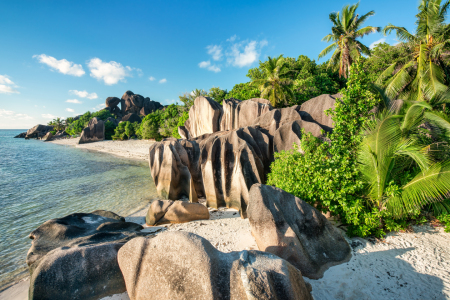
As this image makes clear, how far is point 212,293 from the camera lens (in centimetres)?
269

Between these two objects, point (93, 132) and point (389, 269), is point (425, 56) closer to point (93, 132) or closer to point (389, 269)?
point (389, 269)

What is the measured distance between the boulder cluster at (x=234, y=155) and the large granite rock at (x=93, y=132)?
4266cm

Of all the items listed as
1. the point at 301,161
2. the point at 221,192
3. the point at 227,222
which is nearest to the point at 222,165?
the point at 221,192

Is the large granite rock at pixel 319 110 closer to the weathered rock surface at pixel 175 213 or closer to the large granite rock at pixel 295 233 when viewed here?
the large granite rock at pixel 295 233

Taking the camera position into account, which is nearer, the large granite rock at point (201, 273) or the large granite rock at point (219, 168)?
the large granite rock at point (201, 273)

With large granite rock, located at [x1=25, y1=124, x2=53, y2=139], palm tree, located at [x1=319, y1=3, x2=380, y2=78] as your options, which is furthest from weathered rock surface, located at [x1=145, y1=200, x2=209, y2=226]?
large granite rock, located at [x1=25, y1=124, x2=53, y2=139]

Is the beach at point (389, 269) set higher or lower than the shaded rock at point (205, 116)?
lower

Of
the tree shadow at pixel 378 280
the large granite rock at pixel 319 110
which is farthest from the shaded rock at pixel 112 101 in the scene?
the tree shadow at pixel 378 280

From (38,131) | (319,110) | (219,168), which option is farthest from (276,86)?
(38,131)

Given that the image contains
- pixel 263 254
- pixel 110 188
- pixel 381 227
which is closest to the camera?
pixel 263 254

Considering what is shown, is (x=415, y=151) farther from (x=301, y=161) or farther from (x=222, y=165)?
(x=222, y=165)

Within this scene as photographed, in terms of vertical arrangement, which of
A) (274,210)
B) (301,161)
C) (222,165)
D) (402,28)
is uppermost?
(402,28)

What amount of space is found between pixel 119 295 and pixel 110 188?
1102 centimetres

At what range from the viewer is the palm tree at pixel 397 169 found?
4.50 m
